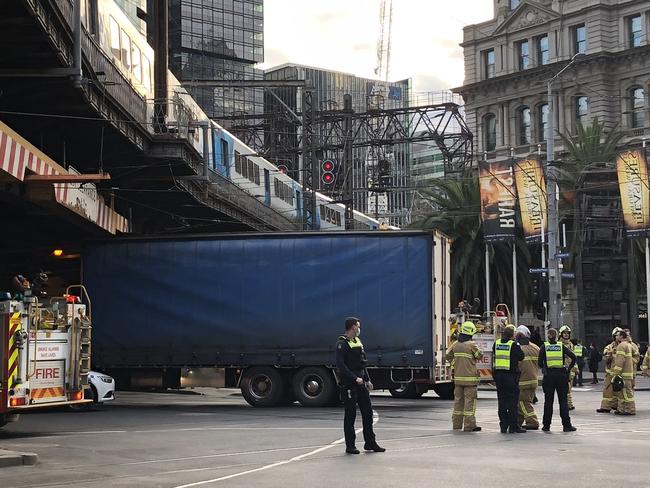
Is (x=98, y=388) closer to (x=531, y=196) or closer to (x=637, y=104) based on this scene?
(x=531, y=196)

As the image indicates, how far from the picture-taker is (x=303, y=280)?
23.5 meters

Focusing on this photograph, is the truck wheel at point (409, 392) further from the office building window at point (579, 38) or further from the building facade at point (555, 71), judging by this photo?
the office building window at point (579, 38)

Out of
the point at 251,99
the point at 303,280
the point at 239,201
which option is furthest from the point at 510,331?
the point at 251,99

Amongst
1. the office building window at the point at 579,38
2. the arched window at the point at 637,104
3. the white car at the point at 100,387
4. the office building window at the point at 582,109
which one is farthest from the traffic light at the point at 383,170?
the white car at the point at 100,387

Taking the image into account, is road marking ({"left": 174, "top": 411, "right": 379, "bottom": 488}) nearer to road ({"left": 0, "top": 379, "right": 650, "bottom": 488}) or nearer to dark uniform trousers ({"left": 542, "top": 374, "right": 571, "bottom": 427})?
road ({"left": 0, "top": 379, "right": 650, "bottom": 488})

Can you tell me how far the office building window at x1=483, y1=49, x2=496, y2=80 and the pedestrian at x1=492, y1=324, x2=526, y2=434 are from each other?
2756 inches

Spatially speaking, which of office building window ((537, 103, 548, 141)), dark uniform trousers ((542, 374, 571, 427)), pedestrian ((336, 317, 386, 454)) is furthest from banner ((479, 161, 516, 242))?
pedestrian ((336, 317, 386, 454))

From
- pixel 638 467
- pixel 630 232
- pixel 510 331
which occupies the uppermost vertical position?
pixel 630 232

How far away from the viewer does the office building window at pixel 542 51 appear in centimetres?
8039

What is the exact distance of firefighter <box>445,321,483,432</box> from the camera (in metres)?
17.0

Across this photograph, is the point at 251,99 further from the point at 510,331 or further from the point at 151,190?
the point at 510,331

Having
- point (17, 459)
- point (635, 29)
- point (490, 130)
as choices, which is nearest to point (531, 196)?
point (635, 29)

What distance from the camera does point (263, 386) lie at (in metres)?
23.8

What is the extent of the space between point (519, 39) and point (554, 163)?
47149 millimetres
